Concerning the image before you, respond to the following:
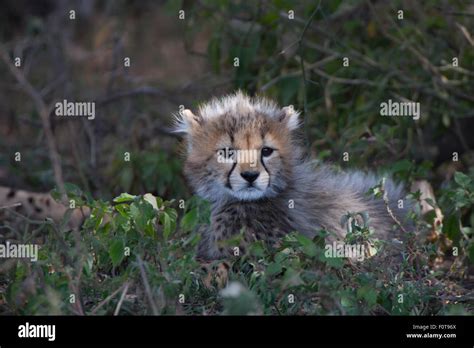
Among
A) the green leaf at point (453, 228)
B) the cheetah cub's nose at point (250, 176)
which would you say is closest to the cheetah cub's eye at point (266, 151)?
the cheetah cub's nose at point (250, 176)

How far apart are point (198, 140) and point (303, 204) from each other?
761mm

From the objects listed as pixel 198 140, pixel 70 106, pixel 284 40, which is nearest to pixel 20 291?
pixel 198 140

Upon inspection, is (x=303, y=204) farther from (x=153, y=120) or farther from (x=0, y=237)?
(x=153, y=120)

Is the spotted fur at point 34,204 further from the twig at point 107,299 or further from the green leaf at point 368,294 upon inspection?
the green leaf at point 368,294

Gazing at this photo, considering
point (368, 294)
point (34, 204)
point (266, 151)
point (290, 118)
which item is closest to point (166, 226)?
point (266, 151)

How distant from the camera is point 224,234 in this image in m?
5.60

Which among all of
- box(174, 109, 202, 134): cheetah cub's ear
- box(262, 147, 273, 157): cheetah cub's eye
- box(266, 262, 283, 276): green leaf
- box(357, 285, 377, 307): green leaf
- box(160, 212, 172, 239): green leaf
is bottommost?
box(357, 285, 377, 307): green leaf

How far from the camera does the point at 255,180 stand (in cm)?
539

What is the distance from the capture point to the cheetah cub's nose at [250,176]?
211 inches

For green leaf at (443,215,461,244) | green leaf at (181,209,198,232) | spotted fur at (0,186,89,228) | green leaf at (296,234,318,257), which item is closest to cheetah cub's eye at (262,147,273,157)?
green leaf at (181,209,198,232)

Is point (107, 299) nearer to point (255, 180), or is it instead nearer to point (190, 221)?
point (190, 221)

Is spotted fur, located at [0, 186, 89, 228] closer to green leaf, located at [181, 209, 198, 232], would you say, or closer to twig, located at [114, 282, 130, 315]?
green leaf, located at [181, 209, 198, 232]

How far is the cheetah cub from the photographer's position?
5.46 m

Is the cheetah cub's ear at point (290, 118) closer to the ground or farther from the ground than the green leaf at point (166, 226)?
farther from the ground
